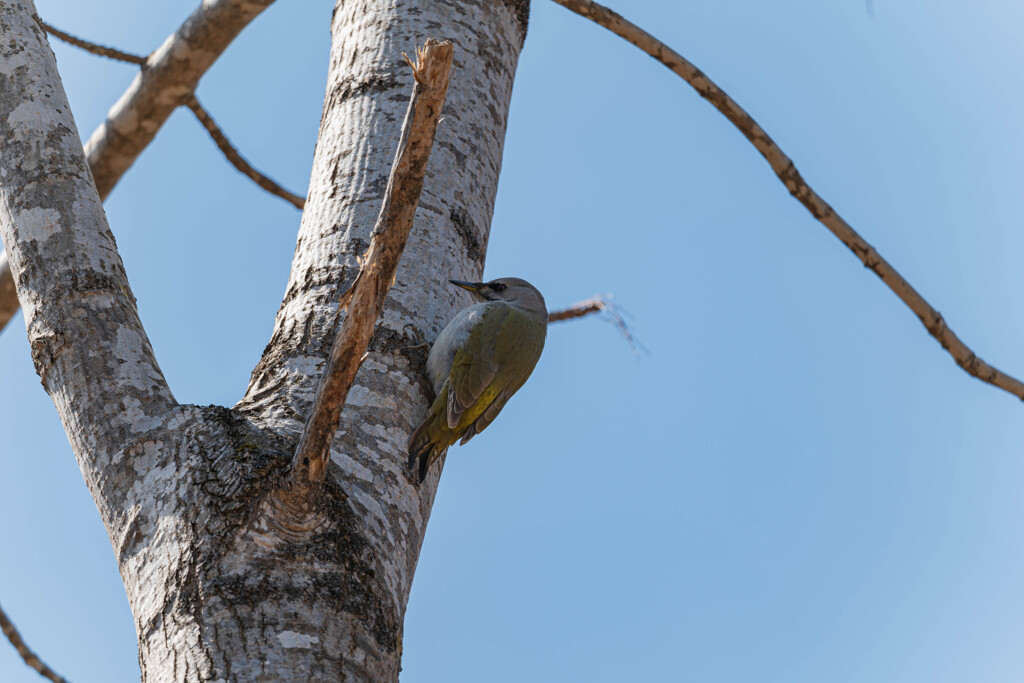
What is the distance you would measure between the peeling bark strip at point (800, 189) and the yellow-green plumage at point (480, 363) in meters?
1.05

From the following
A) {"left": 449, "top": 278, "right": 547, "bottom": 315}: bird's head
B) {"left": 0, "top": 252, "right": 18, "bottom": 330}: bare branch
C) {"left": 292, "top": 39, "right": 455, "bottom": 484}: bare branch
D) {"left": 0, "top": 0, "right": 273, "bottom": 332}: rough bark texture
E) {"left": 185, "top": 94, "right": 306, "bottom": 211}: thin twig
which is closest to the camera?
{"left": 292, "top": 39, "right": 455, "bottom": 484}: bare branch

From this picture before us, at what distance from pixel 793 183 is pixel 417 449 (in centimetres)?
168

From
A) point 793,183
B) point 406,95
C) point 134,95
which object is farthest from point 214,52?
point 793,183

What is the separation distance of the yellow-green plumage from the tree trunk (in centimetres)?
8

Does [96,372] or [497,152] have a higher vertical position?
[497,152]

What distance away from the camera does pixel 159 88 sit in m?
4.68

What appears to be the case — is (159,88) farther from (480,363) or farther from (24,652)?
(24,652)

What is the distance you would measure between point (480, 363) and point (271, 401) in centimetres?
122

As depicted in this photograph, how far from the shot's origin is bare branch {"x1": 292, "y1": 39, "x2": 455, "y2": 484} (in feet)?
5.59

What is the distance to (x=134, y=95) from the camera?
474 cm

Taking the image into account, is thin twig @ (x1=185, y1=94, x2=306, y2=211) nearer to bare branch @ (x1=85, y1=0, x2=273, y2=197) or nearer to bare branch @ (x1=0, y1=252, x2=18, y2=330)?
bare branch @ (x1=85, y1=0, x2=273, y2=197)

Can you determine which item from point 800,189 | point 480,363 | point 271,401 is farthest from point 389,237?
point 800,189

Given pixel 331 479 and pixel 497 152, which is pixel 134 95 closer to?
pixel 497 152

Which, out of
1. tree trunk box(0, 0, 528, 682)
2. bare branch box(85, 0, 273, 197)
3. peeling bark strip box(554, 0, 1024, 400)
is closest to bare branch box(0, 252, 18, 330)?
bare branch box(85, 0, 273, 197)
